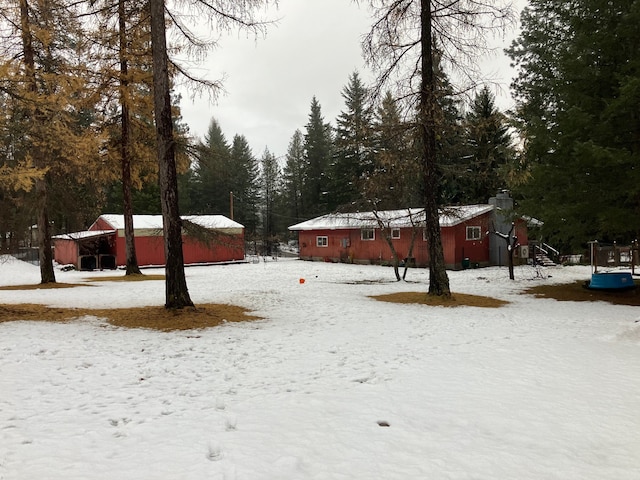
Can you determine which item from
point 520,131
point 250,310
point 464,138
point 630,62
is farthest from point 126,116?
point 630,62

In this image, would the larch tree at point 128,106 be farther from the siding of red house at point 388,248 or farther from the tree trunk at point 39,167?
the siding of red house at point 388,248

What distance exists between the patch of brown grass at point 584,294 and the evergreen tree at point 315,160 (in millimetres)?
35512

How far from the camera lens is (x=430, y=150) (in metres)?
12.8

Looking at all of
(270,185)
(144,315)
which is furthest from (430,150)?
(270,185)

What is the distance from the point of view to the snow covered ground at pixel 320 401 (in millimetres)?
3270

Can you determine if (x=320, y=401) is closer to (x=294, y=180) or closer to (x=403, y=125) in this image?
(x=403, y=125)

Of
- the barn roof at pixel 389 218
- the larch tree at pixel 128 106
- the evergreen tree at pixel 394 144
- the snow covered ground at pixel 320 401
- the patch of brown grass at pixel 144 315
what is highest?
the larch tree at pixel 128 106

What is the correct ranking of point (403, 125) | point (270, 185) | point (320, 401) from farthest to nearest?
point (270, 185)
point (403, 125)
point (320, 401)

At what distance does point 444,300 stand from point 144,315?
8287mm

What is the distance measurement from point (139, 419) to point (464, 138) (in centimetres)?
1252

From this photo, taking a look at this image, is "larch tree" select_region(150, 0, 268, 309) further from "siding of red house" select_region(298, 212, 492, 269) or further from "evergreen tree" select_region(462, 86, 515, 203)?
"siding of red house" select_region(298, 212, 492, 269)

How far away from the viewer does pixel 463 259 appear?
1095 inches

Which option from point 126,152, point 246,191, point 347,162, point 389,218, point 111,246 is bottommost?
point 111,246

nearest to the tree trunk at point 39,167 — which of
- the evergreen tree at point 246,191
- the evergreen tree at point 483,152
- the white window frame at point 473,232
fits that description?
the evergreen tree at point 483,152
